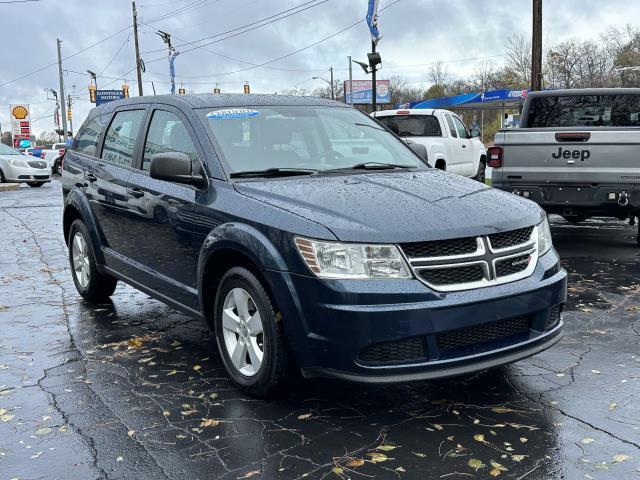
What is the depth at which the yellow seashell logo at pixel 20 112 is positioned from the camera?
1781 inches

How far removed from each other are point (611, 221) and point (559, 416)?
9.09m

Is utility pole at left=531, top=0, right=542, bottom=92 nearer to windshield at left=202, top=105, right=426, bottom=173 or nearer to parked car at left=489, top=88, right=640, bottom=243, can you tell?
parked car at left=489, top=88, right=640, bottom=243

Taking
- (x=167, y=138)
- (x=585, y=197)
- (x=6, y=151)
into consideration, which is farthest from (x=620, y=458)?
(x=6, y=151)

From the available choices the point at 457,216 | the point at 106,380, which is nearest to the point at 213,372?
the point at 106,380

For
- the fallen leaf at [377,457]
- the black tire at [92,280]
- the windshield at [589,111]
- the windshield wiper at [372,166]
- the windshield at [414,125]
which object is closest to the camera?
the fallen leaf at [377,457]

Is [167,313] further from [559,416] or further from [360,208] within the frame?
[559,416]

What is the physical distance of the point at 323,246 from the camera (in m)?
3.54

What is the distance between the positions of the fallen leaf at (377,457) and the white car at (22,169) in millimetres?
23846

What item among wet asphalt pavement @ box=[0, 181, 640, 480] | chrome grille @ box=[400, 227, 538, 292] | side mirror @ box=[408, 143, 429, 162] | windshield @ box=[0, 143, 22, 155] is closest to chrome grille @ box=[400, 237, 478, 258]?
chrome grille @ box=[400, 227, 538, 292]

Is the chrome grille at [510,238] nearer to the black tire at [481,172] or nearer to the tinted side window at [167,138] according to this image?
the tinted side window at [167,138]

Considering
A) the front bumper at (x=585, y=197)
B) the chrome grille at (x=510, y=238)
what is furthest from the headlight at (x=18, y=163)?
the chrome grille at (x=510, y=238)

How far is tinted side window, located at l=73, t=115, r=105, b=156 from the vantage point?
6398 millimetres

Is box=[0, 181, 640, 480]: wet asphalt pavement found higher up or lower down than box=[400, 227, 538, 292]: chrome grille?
lower down

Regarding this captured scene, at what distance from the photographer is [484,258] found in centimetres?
365
